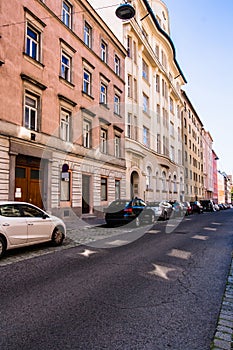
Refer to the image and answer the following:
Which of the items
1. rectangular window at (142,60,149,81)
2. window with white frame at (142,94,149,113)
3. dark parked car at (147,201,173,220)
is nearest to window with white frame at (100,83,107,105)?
window with white frame at (142,94,149,113)

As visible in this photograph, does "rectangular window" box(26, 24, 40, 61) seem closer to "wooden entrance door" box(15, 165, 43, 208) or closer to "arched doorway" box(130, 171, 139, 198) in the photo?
"wooden entrance door" box(15, 165, 43, 208)

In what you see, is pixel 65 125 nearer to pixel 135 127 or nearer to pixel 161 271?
pixel 135 127

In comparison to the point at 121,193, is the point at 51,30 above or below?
above

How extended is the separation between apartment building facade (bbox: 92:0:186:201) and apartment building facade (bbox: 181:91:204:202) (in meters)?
6.17

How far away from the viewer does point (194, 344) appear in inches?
120

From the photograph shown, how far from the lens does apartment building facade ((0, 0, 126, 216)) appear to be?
1393cm

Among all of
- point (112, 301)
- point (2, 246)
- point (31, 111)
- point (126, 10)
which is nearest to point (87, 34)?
point (126, 10)

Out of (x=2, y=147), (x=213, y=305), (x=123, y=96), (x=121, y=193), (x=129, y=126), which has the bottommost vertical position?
(x=213, y=305)

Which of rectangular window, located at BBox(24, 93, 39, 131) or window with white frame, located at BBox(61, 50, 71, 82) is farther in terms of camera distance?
window with white frame, located at BBox(61, 50, 71, 82)

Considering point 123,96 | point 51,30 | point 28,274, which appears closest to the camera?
point 28,274

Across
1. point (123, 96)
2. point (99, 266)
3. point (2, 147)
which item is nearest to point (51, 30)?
point (2, 147)

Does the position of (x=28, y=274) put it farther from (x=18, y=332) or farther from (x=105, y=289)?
(x=18, y=332)

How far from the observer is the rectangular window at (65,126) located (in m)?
18.0

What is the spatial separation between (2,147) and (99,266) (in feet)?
29.2
